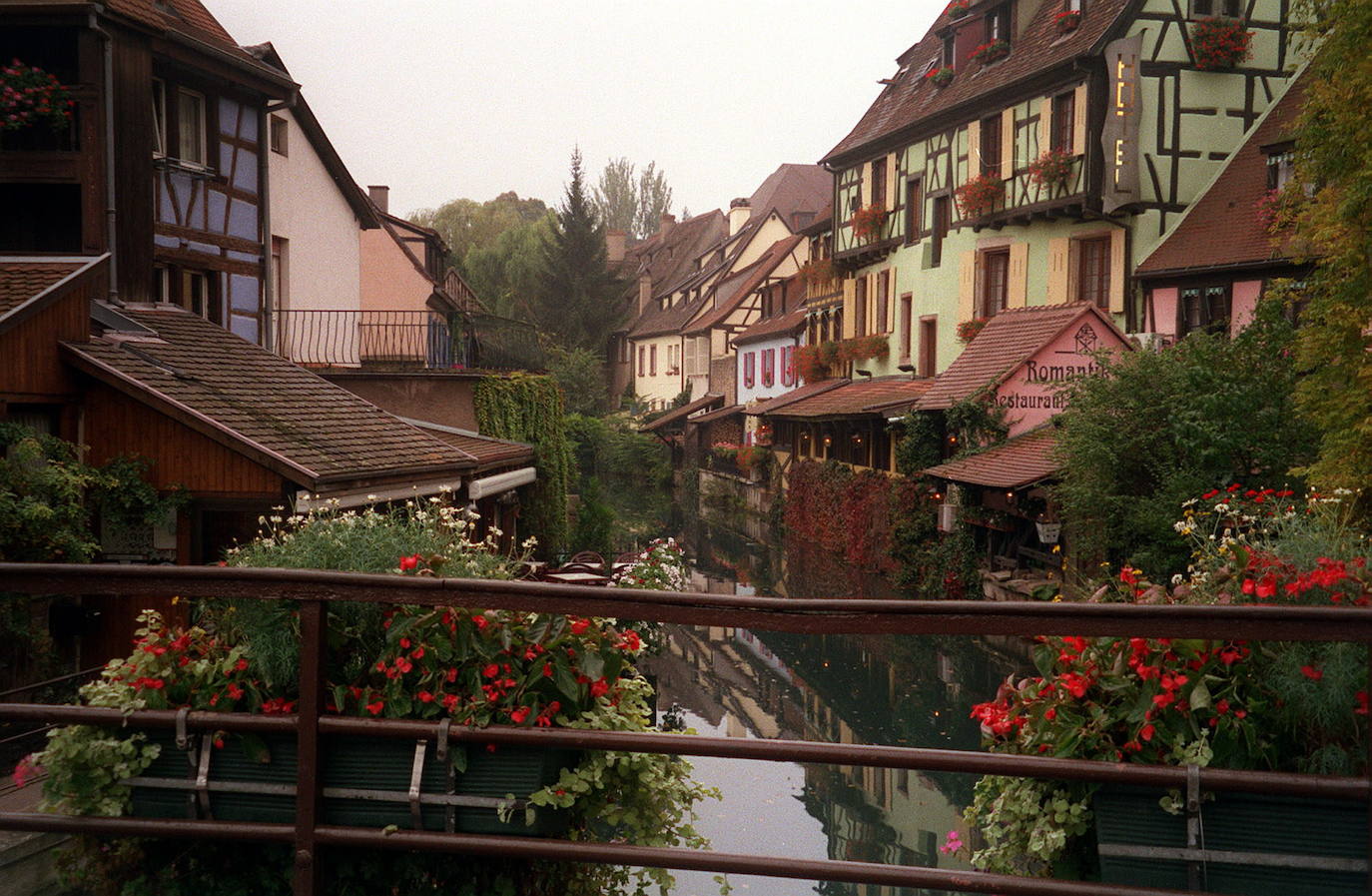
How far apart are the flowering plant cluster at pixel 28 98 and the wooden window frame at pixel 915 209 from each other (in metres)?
18.5

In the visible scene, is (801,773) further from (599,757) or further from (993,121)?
(993,121)

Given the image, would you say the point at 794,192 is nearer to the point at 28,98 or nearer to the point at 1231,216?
the point at 1231,216

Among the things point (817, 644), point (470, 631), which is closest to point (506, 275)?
point (817, 644)

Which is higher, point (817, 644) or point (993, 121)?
point (993, 121)

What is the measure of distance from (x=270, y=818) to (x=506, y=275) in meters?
61.6

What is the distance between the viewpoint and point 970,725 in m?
14.1

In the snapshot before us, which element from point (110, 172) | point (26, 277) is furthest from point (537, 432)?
point (26, 277)

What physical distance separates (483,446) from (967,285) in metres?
11.7

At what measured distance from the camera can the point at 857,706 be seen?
1543cm

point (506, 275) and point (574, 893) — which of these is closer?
point (574, 893)

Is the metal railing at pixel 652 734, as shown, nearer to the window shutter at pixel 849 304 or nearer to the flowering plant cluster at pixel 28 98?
the flowering plant cluster at pixel 28 98

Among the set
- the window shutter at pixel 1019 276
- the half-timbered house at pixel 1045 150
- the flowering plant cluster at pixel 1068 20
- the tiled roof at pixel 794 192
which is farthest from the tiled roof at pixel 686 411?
the flowering plant cluster at pixel 1068 20

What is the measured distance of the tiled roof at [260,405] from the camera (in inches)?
406

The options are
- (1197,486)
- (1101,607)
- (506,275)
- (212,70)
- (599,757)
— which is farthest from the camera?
(506,275)
